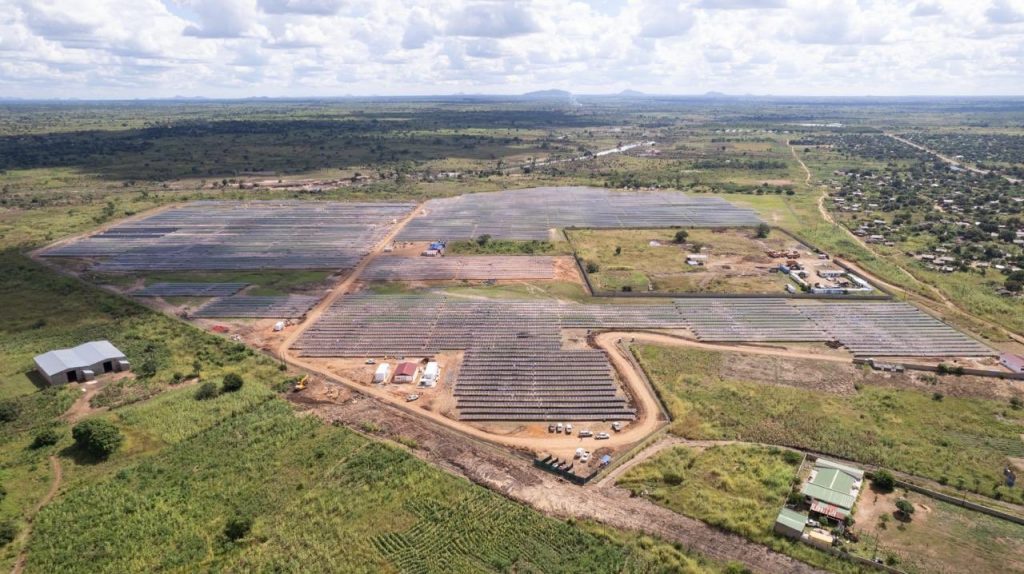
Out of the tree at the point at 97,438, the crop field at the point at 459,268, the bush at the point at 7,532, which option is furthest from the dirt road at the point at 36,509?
the crop field at the point at 459,268

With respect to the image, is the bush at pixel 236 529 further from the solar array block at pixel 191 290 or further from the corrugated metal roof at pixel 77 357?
the solar array block at pixel 191 290

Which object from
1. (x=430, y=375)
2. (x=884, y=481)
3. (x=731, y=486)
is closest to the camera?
(x=884, y=481)

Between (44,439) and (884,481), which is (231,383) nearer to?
(44,439)

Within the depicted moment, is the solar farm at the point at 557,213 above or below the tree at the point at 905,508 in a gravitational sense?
above

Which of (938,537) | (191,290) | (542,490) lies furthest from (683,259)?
(191,290)

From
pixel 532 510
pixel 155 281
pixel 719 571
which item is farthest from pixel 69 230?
pixel 719 571

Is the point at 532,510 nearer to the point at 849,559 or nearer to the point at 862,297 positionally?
the point at 849,559

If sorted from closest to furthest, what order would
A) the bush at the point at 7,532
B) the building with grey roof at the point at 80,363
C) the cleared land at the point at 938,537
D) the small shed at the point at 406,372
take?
the cleared land at the point at 938,537
the bush at the point at 7,532
the building with grey roof at the point at 80,363
the small shed at the point at 406,372
